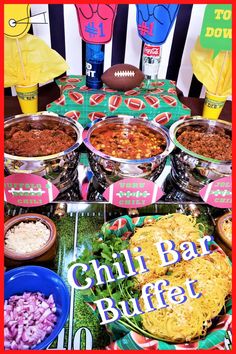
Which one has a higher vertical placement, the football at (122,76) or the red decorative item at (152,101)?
the football at (122,76)

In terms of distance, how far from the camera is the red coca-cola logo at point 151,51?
1686mm

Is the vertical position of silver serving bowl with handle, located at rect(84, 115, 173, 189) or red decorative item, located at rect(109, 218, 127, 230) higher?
silver serving bowl with handle, located at rect(84, 115, 173, 189)

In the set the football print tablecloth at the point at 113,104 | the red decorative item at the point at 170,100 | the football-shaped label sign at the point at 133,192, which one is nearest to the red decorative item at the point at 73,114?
the football print tablecloth at the point at 113,104

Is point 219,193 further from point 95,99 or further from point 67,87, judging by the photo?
point 67,87

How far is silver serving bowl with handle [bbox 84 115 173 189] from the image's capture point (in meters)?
1.40

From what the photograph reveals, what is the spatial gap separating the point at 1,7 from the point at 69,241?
3.45ft

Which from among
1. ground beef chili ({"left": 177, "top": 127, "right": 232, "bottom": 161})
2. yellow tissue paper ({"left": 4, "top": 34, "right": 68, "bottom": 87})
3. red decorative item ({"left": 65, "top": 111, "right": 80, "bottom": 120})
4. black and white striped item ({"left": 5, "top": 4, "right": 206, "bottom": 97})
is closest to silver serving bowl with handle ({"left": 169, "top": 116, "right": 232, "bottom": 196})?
ground beef chili ({"left": 177, "top": 127, "right": 232, "bottom": 161})

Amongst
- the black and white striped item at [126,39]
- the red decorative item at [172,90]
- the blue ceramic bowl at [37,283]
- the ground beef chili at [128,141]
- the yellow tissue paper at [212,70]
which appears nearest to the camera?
the blue ceramic bowl at [37,283]

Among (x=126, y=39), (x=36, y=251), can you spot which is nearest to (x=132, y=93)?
(x=126, y=39)

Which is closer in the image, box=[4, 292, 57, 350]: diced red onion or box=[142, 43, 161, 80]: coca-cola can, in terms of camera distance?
box=[4, 292, 57, 350]: diced red onion

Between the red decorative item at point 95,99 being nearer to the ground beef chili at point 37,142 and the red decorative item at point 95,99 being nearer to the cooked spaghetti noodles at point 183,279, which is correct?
the ground beef chili at point 37,142

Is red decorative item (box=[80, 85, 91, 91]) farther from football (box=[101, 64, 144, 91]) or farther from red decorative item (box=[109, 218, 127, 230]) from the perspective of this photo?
red decorative item (box=[109, 218, 127, 230])

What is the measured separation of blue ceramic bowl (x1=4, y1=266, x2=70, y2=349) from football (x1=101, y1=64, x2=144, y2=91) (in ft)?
3.35

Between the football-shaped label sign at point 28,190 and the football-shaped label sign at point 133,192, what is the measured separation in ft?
0.82
